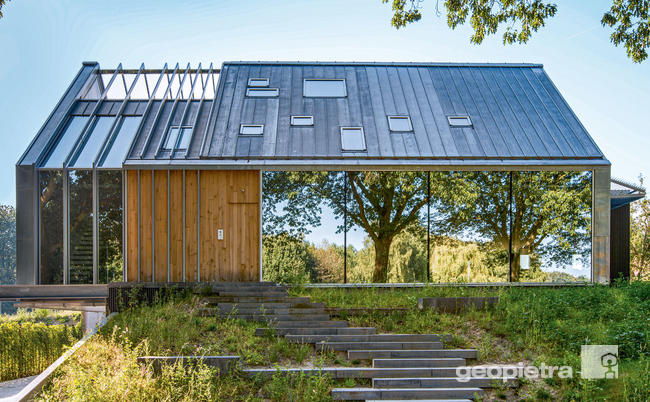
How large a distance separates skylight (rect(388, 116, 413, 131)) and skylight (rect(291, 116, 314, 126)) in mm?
2238

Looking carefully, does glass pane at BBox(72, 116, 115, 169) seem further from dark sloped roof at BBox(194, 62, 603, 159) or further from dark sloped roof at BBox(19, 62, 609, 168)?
dark sloped roof at BBox(194, 62, 603, 159)

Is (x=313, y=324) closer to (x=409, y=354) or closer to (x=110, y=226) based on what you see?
(x=409, y=354)

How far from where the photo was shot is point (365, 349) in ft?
26.0

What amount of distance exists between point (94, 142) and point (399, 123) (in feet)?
28.1

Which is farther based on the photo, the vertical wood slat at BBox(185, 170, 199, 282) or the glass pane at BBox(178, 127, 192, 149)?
the glass pane at BBox(178, 127, 192, 149)

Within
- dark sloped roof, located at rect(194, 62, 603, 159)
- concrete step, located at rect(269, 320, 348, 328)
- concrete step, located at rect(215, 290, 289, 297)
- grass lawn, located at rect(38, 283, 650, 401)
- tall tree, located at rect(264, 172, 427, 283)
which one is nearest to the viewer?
grass lawn, located at rect(38, 283, 650, 401)

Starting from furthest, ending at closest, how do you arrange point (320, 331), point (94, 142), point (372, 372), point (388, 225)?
point (94, 142), point (388, 225), point (320, 331), point (372, 372)

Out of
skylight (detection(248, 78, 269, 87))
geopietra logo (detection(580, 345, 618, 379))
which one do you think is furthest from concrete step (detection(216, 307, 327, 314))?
skylight (detection(248, 78, 269, 87))

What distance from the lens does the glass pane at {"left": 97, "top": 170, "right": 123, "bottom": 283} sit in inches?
455

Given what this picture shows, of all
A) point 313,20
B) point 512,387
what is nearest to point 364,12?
point 313,20

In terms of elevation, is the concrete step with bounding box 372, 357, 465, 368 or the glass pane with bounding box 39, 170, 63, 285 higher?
the glass pane with bounding box 39, 170, 63, 285

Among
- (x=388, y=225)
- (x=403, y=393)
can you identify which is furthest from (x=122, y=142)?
(x=403, y=393)

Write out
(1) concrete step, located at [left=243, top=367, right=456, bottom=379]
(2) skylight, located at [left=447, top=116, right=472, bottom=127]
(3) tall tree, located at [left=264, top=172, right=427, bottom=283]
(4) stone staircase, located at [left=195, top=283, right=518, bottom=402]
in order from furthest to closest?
(2) skylight, located at [left=447, top=116, right=472, bottom=127] < (3) tall tree, located at [left=264, top=172, right=427, bottom=283] < (1) concrete step, located at [left=243, top=367, right=456, bottom=379] < (4) stone staircase, located at [left=195, top=283, right=518, bottom=402]

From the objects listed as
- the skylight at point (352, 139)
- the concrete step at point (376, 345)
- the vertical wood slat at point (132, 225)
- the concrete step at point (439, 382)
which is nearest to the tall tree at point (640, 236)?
the skylight at point (352, 139)
